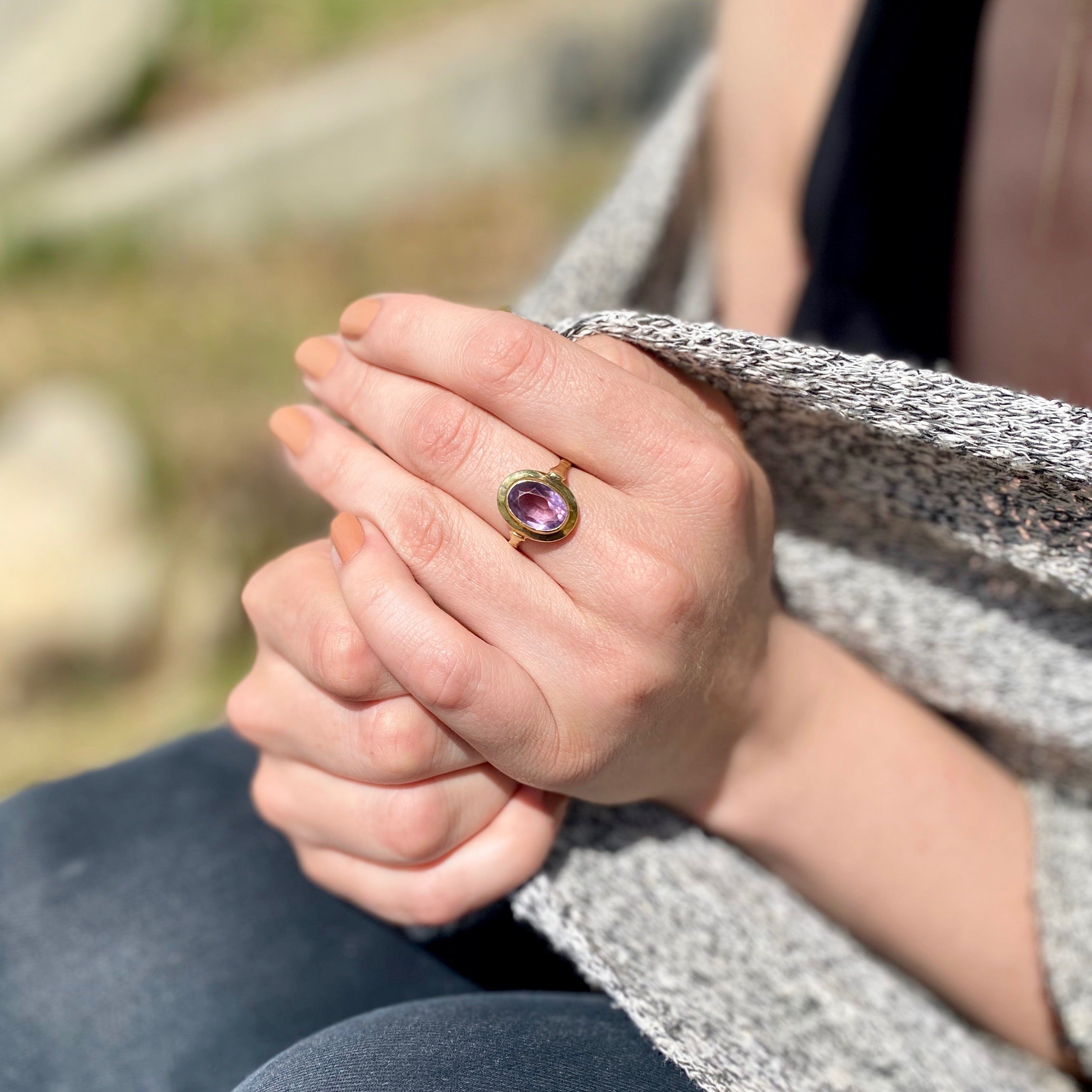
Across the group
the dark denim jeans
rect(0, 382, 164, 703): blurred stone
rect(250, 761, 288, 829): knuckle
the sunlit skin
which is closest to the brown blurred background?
rect(0, 382, 164, 703): blurred stone

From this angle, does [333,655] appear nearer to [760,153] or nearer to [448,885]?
[448,885]

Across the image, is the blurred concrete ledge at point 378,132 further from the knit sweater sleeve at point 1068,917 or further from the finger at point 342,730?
the knit sweater sleeve at point 1068,917

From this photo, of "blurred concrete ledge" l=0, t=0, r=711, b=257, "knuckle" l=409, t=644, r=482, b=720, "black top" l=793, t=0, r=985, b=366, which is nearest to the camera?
"knuckle" l=409, t=644, r=482, b=720

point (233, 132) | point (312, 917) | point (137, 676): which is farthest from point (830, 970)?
point (233, 132)

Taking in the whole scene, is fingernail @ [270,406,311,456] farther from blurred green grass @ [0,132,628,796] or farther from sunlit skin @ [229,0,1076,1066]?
blurred green grass @ [0,132,628,796]

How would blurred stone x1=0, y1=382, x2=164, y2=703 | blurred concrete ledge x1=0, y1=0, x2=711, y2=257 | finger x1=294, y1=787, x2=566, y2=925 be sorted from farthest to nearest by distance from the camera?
blurred concrete ledge x1=0, y1=0, x2=711, y2=257 → blurred stone x1=0, y1=382, x2=164, y2=703 → finger x1=294, y1=787, x2=566, y2=925

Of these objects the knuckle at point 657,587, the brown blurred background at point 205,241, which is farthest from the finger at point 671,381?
the brown blurred background at point 205,241

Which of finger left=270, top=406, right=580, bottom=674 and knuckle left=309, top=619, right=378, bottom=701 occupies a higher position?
finger left=270, top=406, right=580, bottom=674
